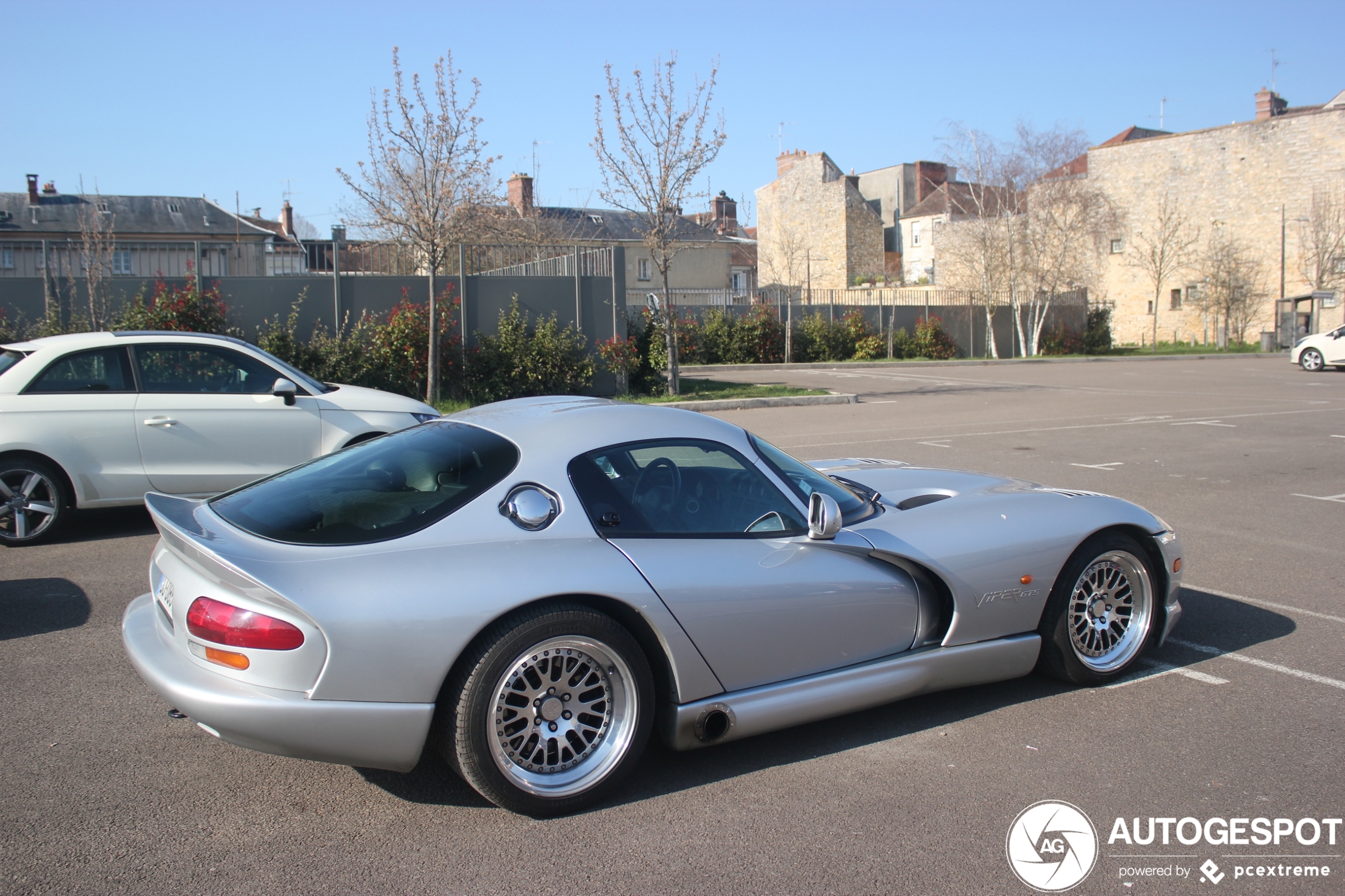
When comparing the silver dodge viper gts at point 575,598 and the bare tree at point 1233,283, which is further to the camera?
the bare tree at point 1233,283

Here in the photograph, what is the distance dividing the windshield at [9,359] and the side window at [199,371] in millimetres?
833

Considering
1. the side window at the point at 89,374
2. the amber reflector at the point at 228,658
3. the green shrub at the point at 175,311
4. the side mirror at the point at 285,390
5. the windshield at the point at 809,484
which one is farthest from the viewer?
the green shrub at the point at 175,311

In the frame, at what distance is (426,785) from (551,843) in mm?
649

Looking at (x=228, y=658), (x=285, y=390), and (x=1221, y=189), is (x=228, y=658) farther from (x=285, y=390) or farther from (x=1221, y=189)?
(x=1221, y=189)

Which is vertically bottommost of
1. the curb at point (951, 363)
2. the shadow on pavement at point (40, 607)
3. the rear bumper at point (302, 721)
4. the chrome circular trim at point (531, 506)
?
the shadow on pavement at point (40, 607)

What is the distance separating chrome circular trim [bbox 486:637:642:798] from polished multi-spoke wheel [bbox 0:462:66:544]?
593cm

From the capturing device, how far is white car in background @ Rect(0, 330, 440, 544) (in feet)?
24.3

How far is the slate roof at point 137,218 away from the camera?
47281mm

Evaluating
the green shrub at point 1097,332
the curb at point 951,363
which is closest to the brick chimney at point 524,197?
the curb at point 951,363

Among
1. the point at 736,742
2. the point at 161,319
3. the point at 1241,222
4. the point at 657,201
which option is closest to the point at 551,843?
the point at 736,742

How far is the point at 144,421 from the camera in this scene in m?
7.75

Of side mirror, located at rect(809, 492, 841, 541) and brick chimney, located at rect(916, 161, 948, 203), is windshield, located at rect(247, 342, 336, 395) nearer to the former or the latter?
side mirror, located at rect(809, 492, 841, 541)

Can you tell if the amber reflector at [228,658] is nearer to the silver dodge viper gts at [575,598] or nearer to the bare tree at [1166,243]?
the silver dodge viper gts at [575,598]

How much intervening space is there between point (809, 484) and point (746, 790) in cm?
136
